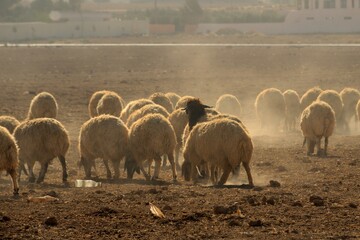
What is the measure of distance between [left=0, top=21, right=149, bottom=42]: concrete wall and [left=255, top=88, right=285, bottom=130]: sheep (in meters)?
59.8

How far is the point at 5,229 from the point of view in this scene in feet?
40.3

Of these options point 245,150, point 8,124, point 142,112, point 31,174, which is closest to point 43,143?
point 31,174

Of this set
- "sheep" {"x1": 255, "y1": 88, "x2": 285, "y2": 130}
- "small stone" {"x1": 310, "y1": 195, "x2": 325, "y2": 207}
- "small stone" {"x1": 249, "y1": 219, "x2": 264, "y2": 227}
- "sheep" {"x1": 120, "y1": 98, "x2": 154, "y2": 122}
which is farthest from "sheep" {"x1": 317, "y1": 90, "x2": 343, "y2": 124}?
"small stone" {"x1": 249, "y1": 219, "x2": 264, "y2": 227}

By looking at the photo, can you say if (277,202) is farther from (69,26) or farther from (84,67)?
(69,26)

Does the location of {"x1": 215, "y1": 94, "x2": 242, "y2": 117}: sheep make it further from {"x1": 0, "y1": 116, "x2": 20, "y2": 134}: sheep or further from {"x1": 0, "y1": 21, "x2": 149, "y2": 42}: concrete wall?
{"x1": 0, "y1": 21, "x2": 149, "y2": 42}: concrete wall

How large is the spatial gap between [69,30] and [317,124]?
246 feet

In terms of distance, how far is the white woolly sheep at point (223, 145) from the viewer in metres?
16.2

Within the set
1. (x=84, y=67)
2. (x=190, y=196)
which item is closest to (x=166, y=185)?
(x=190, y=196)

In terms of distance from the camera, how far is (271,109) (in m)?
28.7

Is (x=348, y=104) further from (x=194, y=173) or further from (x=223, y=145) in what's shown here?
(x=223, y=145)

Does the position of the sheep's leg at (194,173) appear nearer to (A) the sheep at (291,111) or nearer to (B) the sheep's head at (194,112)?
(B) the sheep's head at (194,112)

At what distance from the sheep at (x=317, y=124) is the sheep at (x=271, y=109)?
6.23m

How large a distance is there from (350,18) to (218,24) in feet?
49.4

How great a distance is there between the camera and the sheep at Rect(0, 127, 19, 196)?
1556cm
